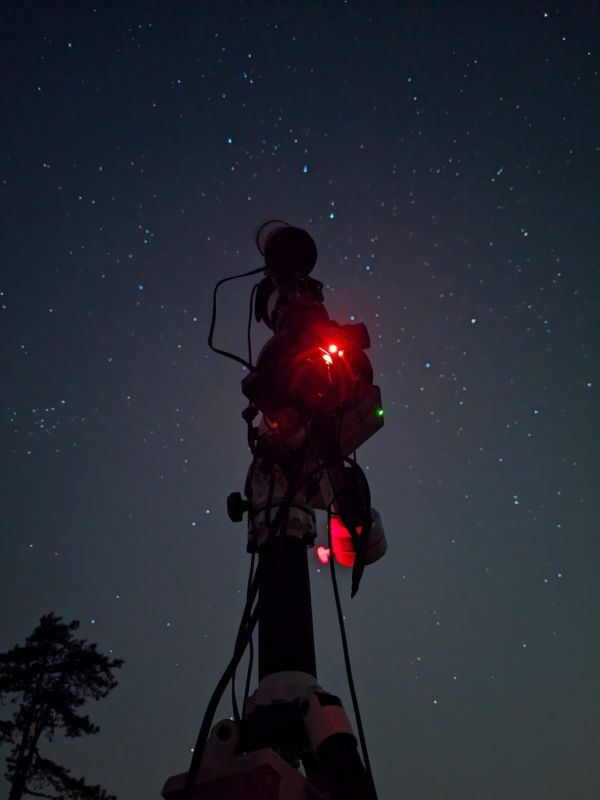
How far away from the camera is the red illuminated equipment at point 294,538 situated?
1.32m

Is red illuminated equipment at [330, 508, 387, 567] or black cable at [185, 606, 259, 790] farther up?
red illuminated equipment at [330, 508, 387, 567]

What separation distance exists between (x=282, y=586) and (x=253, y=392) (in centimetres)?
89

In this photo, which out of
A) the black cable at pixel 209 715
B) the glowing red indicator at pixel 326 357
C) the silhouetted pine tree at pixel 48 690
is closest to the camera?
the black cable at pixel 209 715

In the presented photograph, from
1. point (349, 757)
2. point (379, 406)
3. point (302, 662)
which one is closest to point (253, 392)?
point (379, 406)

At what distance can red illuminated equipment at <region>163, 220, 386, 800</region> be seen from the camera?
1320 millimetres

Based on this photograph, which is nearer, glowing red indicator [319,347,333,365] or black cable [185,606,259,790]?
black cable [185,606,259,790]

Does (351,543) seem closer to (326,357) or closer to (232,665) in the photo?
(326,357)

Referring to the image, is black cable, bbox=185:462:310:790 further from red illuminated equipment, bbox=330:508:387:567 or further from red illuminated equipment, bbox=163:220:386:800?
red illuminated equipment, bbox=330:508:387:567

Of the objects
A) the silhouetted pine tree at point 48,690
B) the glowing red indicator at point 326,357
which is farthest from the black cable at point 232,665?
the silhouetted pine tree at point 48,690

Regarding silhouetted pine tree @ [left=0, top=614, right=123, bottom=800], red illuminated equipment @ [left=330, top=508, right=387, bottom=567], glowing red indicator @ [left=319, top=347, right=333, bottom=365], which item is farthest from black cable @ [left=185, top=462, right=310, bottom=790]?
silhouetted pine tree @ [left=0, top=614, right=123, bottom=800]

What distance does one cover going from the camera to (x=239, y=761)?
1200 mm

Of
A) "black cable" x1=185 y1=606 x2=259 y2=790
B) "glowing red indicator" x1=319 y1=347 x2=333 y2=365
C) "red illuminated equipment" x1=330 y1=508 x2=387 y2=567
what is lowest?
"black cable" x1=185 y1=606 x2=259 y2=790

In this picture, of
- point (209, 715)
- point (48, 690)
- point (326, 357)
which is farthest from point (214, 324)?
point (48, 690)

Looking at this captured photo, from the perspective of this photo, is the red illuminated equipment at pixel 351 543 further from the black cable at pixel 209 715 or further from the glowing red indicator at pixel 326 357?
the black cable at pixel 209 715
